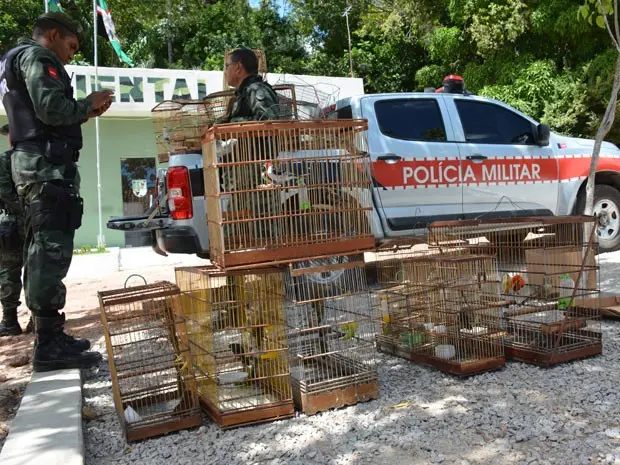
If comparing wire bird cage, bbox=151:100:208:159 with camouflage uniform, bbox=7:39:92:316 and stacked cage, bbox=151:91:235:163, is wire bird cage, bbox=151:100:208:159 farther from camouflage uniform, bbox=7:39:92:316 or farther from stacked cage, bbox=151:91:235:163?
camouflage uniform, bbox=7:39:92:316

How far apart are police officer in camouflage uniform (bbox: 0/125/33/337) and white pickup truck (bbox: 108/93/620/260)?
2.92 feet

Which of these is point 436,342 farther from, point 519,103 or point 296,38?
point 296,38

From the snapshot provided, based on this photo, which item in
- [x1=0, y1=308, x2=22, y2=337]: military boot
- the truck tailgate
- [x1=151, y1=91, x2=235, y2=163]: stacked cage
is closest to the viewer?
the truck tailgate

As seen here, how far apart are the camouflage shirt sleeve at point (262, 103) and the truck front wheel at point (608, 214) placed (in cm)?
572

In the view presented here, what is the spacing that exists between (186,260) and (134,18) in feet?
51.0

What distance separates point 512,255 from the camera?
15.8 ft

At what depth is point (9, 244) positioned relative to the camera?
5.61m

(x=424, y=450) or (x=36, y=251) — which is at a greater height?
(x=36, y=251)

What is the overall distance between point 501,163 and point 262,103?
13.0 feet

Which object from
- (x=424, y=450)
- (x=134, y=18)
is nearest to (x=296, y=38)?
(x=134, y=18)

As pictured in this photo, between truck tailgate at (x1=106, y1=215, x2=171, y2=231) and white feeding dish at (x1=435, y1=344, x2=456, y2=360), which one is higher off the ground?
truck tailgate at (x1=106, y1=215, x2=171, y2=231)

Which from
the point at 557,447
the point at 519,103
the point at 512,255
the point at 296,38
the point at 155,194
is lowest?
the point at 557,447

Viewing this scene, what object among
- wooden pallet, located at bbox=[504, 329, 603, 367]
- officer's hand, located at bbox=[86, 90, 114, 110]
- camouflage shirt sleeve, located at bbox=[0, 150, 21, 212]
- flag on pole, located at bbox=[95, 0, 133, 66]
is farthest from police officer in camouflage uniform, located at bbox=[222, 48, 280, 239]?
flag on pole, located at bbox=[95, 0, 133, 66]

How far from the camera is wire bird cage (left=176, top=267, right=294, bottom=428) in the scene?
Result: 3.41 meters
